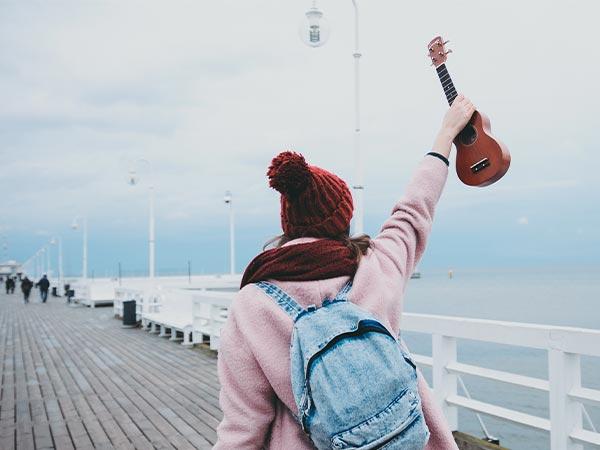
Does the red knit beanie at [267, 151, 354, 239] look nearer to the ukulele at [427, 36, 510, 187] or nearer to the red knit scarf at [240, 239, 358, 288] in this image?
the red knit scarf at [240, 239, 358, 288]

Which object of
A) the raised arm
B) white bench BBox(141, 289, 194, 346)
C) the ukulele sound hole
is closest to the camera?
the raised arm

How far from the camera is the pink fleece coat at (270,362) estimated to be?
125cm

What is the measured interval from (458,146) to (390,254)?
0.41m

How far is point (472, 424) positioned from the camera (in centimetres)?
1421

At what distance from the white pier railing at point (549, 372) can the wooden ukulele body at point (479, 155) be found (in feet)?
6.68

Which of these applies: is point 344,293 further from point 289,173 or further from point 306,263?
point 289,173

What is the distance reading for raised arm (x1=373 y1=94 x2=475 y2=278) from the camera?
4.78 feet

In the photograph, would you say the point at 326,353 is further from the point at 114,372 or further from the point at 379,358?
the point at 114,372

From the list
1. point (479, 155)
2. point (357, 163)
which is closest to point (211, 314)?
point (357, 163)

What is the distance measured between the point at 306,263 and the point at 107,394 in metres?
6.72

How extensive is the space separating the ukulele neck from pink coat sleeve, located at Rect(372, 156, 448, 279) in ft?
0.72

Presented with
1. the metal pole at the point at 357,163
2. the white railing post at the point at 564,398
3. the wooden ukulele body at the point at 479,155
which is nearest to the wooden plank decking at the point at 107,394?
the metal pole at the point at 357,163

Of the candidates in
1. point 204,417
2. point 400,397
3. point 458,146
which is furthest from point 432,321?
point 400,397

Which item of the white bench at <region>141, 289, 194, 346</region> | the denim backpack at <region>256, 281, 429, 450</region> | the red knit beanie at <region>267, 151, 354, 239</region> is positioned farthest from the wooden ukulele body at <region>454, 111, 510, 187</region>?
the white bench at <region>141, 289, 194, 346</region>
